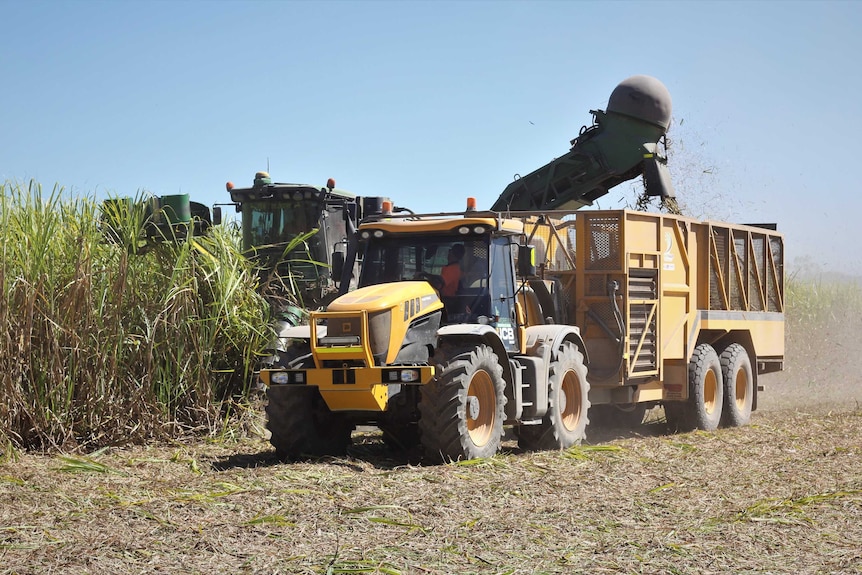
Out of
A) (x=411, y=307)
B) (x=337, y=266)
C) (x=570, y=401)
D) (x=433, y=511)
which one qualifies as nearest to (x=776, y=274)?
(x=570, y=401)

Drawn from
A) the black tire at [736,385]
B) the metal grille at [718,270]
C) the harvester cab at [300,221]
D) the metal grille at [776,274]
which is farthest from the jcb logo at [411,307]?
the metal grille at [776,274]

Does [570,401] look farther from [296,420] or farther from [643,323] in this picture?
[296,420]

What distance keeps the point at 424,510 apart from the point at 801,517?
2472 millimetres

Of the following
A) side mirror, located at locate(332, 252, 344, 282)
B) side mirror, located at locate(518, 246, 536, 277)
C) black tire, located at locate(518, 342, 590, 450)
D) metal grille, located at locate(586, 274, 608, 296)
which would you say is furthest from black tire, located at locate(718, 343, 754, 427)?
side mirror, located at locate(332, 252, 344, 282)

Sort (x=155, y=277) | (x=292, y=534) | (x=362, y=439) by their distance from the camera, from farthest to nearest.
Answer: (x=362, y=439) < (x=155, y=277) < (x=292, y=534)

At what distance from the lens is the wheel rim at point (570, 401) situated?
36.7 ft

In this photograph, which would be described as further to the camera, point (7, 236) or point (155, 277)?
point (155, 277)

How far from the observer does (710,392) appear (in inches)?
557

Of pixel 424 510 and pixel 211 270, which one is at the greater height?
pixel 211 270

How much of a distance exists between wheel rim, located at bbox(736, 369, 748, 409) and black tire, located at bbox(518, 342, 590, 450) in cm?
416

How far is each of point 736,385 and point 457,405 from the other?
6721mm

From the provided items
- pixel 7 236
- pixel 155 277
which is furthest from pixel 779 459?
pixel 7 236

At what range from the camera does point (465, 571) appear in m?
5.81

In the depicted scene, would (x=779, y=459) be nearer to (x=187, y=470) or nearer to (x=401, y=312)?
(x=401, y=312)
